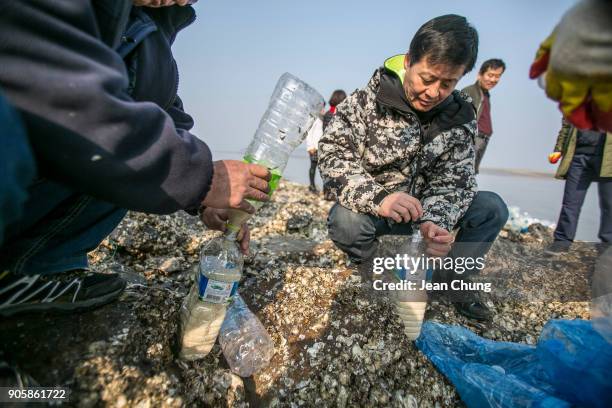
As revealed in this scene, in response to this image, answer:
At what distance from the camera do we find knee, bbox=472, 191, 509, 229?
212 cm

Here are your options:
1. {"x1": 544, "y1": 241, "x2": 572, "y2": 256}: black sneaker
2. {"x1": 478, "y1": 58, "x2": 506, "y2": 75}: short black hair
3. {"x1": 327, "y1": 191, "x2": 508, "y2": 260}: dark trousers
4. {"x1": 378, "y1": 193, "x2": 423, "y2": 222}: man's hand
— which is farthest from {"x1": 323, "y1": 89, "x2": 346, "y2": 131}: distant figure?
{"x1": 378, "y1": 193, "x2": 423, "y2": 222}: man's hand

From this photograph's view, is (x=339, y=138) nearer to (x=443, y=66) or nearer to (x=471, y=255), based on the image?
(x=443, y=66)

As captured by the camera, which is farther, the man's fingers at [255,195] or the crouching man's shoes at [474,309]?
the crouching man's shoes at [474,309]

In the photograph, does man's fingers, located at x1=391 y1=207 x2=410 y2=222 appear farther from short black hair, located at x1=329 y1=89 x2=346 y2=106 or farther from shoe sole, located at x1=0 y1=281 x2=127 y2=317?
short black hair, located at x1=329 y1=89 x2=346 y2=106

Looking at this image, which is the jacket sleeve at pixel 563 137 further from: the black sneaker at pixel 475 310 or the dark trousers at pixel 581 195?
the black sneaker at pixel 475 310

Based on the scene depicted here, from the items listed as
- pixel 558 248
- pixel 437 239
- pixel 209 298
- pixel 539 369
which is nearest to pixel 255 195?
pixel 209 298

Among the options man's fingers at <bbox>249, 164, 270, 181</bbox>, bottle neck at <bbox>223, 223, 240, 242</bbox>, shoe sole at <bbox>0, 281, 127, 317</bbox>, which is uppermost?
man's fingers at <bbox>249, 164, 270, 181</bbox>

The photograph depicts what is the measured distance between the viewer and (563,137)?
3.54 m

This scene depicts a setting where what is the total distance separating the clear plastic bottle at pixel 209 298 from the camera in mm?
1209

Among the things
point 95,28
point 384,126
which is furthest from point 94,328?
point 384,126

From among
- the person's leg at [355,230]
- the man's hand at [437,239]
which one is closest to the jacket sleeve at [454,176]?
the man's hand at [437,239]

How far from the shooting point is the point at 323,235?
3342 millimetres

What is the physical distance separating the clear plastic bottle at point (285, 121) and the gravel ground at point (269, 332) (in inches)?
30.8

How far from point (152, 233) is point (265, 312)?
1061 mm
